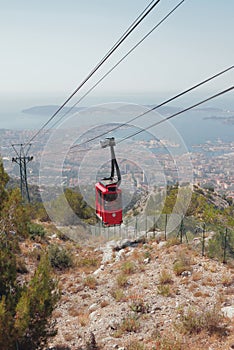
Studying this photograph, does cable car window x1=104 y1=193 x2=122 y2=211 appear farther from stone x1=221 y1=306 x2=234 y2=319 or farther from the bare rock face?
stone x1=221 y1=306 x2=234 y2=319

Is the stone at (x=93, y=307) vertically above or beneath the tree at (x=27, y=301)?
beneath

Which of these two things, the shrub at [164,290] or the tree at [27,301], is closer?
the tree at [27,301]

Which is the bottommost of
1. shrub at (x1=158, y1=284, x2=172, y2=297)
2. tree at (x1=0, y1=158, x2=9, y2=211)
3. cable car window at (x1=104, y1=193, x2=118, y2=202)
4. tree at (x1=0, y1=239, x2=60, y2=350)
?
shrub at (x1=158, y1=284, x2=172, y2=297)

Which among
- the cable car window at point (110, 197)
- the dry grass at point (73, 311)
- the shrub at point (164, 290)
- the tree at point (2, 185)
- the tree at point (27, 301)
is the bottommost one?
the dry grass at point (73, 311)

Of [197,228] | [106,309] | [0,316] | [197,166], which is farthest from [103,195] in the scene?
[197,166]

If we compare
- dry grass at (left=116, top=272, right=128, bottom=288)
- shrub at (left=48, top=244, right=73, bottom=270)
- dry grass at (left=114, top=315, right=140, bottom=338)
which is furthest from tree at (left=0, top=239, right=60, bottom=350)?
Result: shrub at (left=48, top=244, right=73, bottom=270)

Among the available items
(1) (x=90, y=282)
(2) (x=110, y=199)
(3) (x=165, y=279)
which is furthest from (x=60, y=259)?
(2) (x=110, y=199)

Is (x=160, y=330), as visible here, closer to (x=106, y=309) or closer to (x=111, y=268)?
(x=106, y=309)

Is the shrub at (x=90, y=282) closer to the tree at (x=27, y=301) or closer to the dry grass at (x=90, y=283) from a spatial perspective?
the dry grass at (x=90, y=283)

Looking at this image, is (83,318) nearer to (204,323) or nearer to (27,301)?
(204,323)

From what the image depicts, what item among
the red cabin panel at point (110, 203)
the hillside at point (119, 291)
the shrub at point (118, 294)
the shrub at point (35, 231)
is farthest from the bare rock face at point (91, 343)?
the shrub at point (35, 231)
